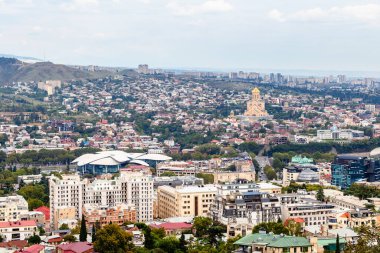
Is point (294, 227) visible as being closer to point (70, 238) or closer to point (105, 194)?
point (70, 238)

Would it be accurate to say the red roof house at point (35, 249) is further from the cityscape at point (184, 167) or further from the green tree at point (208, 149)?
the green tree at point (208, 149)

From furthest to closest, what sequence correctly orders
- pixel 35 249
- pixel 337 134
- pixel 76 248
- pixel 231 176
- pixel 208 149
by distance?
pixel 337 134
pixel 208 149
pixel 231 176
pixel 35 249
pixel 76 248

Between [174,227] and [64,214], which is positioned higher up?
[174,227]

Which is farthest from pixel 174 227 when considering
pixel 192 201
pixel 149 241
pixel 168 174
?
pixel 168 174

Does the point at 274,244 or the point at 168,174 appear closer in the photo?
the point at 274,244

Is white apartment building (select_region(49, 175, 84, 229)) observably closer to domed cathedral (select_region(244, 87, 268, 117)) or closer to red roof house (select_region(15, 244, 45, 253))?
red roof house (select_region(15, 244, 45, 253))

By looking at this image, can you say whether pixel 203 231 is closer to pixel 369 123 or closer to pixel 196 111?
pixel 369 123
